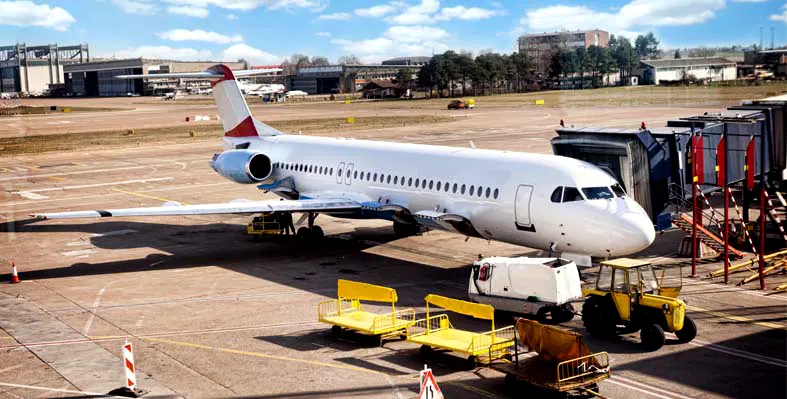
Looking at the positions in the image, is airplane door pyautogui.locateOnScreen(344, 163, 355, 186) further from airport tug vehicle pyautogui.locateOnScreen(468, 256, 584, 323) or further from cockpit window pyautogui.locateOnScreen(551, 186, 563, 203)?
airport tug vehicle pyautogui.locateOnScreen(468, 256, 584, 323)

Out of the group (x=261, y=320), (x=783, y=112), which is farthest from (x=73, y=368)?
(x=783, y=112)

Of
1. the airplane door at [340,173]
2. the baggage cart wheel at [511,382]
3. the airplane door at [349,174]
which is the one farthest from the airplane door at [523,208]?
the airplane door at [340,173]

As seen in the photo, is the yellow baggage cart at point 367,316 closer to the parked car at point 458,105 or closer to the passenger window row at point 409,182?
the passenger window row at point 409,182

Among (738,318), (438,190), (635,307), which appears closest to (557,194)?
(438,190)

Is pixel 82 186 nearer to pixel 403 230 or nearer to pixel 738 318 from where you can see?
pixel 403 230

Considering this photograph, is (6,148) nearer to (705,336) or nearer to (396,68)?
(705,336)

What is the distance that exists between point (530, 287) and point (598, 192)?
14.6ft

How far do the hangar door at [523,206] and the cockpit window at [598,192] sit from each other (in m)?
1.70

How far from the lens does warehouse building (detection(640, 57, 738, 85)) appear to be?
36.9m

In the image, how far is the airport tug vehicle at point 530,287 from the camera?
2053 centimetres

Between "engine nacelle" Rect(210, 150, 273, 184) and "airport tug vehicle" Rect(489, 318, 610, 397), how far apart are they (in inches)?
804

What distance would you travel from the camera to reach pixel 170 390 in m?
17.1

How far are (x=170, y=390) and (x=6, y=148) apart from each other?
67.1 metres

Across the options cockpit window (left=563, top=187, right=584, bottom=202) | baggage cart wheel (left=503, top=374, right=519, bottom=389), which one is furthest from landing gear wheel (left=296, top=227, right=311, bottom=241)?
baggage cart wheel (left=503, top=374, right=519, bottom=389)
